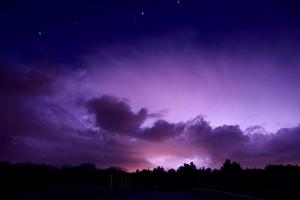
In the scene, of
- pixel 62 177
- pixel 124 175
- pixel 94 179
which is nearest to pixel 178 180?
pixel 124 175

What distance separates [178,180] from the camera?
14738 centimetres

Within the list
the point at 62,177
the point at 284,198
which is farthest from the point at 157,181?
the point at 284,198

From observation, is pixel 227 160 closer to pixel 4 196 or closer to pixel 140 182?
pixel 140 182

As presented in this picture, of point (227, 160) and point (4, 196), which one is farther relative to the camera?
point (227, 160)

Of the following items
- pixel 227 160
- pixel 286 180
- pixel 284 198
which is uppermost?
pixel 227 160

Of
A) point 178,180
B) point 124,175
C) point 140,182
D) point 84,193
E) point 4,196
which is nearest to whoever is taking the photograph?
point 4,196

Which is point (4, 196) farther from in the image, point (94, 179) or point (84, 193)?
point (94, 179)

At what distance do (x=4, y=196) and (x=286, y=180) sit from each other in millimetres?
44773

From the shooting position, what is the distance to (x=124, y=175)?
8362 cm

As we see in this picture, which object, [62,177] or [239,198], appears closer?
[239,198]

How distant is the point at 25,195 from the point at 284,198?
59.4 ft

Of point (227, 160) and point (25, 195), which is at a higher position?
point (227, 160)

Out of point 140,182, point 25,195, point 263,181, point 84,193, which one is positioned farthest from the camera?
point 140,182

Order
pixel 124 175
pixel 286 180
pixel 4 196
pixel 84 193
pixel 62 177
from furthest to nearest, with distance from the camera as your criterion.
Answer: pixel 124 175 < pixel 62 177 < pixel 286 180 < pixel 84 193 < pixel 4 196
